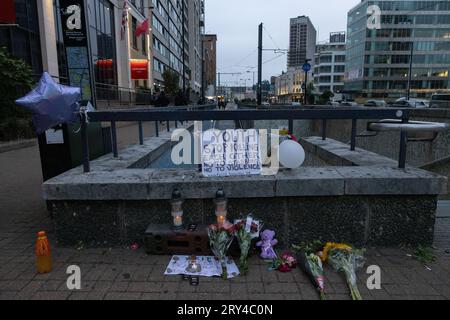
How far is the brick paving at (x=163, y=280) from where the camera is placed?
266 cm

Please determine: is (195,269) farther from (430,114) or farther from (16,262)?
(430,114)

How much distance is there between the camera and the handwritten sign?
3549 millimetres

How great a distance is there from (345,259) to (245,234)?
0.97 m

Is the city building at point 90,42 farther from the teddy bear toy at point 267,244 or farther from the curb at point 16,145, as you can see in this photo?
the teddy bear toy at point 267,244

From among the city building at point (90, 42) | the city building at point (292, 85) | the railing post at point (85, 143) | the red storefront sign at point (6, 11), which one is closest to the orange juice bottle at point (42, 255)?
the railing post at point (85, 143)

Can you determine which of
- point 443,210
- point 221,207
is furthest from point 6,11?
point 443,210

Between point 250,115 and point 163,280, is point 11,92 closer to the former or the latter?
point 250,115

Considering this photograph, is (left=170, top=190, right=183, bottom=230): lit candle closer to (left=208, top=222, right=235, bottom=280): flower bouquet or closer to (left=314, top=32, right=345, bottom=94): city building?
(left=208, top=222, right=235, bottom=280): flower bouquet

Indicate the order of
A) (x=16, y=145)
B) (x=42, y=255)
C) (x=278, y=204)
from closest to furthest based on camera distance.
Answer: (x=42, y=255) < (x=278, y=204) < (x=16, y=145)

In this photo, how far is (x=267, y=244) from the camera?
3.33 meters

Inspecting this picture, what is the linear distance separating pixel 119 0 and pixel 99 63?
8.19 metres

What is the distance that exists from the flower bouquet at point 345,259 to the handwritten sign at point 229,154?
1077 mm

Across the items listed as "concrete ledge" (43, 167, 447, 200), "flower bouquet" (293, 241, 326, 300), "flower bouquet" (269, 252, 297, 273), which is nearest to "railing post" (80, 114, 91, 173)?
"concrete ledge" (43, 167, 447, 200)
